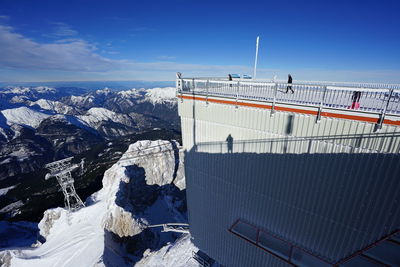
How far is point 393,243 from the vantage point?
26.4ft

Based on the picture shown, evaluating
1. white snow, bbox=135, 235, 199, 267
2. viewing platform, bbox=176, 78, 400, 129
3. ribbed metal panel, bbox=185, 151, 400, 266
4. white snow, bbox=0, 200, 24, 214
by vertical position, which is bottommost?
white snow, bbox=0, 200, 24, 214

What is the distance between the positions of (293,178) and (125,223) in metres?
43.5

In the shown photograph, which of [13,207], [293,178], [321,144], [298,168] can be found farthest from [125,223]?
[13,207]

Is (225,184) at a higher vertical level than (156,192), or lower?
higher

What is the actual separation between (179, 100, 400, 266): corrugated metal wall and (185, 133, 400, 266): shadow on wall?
3cm

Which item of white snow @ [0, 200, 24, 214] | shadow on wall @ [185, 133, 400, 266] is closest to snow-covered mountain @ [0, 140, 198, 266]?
shadow on wall @ [185, 133, 400, 266]

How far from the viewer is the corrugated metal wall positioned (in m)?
7.03

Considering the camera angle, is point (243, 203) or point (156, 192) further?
point (156, 192)

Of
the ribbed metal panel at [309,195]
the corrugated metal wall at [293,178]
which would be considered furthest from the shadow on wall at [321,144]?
the ribbed metal panel at [309,195]

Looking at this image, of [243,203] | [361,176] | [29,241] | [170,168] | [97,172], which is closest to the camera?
[361,176]

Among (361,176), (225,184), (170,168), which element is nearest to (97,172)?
(170,168)

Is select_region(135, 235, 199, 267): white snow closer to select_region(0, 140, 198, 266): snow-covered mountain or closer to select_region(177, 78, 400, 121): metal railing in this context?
select_region(0, 140, 198, 266): snow-covered mountain

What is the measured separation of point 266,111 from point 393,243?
24.9ft

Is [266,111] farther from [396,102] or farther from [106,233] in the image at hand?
[106,233]
